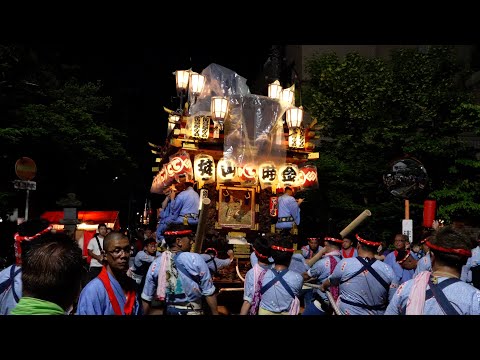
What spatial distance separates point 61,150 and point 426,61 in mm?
17443

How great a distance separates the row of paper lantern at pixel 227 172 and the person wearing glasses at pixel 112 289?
8.00m

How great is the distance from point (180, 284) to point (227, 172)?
7.00m

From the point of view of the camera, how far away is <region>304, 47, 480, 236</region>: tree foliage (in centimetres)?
1748

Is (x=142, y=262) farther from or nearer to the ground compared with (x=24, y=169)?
nearer to the ground

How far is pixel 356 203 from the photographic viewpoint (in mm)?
21391

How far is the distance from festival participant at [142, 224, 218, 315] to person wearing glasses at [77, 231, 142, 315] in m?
1.41

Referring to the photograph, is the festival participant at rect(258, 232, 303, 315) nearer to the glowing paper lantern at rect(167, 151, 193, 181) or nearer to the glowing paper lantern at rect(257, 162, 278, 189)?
the glowing paper lantern at rect(167, 151, 193, 181)

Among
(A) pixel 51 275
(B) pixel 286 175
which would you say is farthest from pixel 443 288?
(B) pixel 286 175

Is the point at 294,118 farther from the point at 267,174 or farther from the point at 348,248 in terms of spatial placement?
the point at 348,248

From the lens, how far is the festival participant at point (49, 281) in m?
2.51

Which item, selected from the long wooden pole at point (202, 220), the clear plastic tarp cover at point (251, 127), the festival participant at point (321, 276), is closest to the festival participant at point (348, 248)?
the festival participant at point (321, 276)

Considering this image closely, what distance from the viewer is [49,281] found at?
2564 millimetres

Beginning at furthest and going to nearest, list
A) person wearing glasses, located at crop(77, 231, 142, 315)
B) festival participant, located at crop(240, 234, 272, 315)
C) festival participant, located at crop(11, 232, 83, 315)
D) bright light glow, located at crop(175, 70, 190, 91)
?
bright light glow, located at crop(175, 70, 190, 91) → festival participant, located at crop(240, 234, 272, 315) → person wearing glasses, located at crop(77, 231, 142, 315) → festival participant, located at crop(11, 232, 83, 315)

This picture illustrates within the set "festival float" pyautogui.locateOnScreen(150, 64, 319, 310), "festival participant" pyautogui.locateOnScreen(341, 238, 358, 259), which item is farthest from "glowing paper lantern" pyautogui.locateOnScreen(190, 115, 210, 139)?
"festival participant" pyautogui.locateOnScreen(341, 238, 358, 259)
